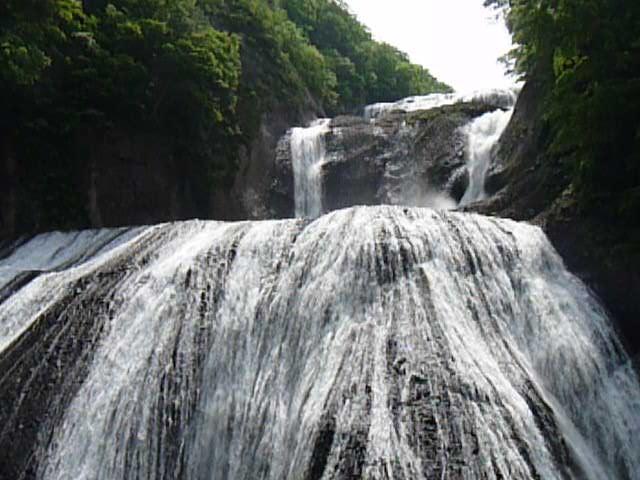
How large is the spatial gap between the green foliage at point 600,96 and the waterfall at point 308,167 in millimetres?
7836

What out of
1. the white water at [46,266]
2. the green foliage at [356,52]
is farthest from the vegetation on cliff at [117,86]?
the green foliage at [356,52]

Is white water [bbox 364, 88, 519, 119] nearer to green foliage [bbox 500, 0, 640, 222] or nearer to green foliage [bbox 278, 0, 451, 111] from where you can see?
green foliage [bbox 278, 0, 451, 111]

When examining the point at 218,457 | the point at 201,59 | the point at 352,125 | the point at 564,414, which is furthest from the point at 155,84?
the point at 564,414

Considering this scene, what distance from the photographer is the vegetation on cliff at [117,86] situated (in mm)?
13227

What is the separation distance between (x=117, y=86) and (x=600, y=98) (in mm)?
9361

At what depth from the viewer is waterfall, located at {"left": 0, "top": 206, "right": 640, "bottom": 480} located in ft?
19.8

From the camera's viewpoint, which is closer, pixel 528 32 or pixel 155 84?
pixel 528 32

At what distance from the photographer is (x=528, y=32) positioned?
11211mm

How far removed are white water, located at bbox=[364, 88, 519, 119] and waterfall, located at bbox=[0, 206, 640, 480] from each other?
1140 centimetres

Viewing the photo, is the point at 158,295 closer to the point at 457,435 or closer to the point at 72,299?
the point at 72,299

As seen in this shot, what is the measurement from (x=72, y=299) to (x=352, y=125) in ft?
38.6

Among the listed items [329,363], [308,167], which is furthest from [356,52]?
[329,363]

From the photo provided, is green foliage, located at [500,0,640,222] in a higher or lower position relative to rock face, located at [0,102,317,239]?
higher

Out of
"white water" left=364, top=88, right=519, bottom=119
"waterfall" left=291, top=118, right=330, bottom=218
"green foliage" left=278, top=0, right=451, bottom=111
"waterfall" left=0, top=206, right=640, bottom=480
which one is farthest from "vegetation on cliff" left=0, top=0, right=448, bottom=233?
"green foliage" left=278, top=0, right=451, bottom=111
